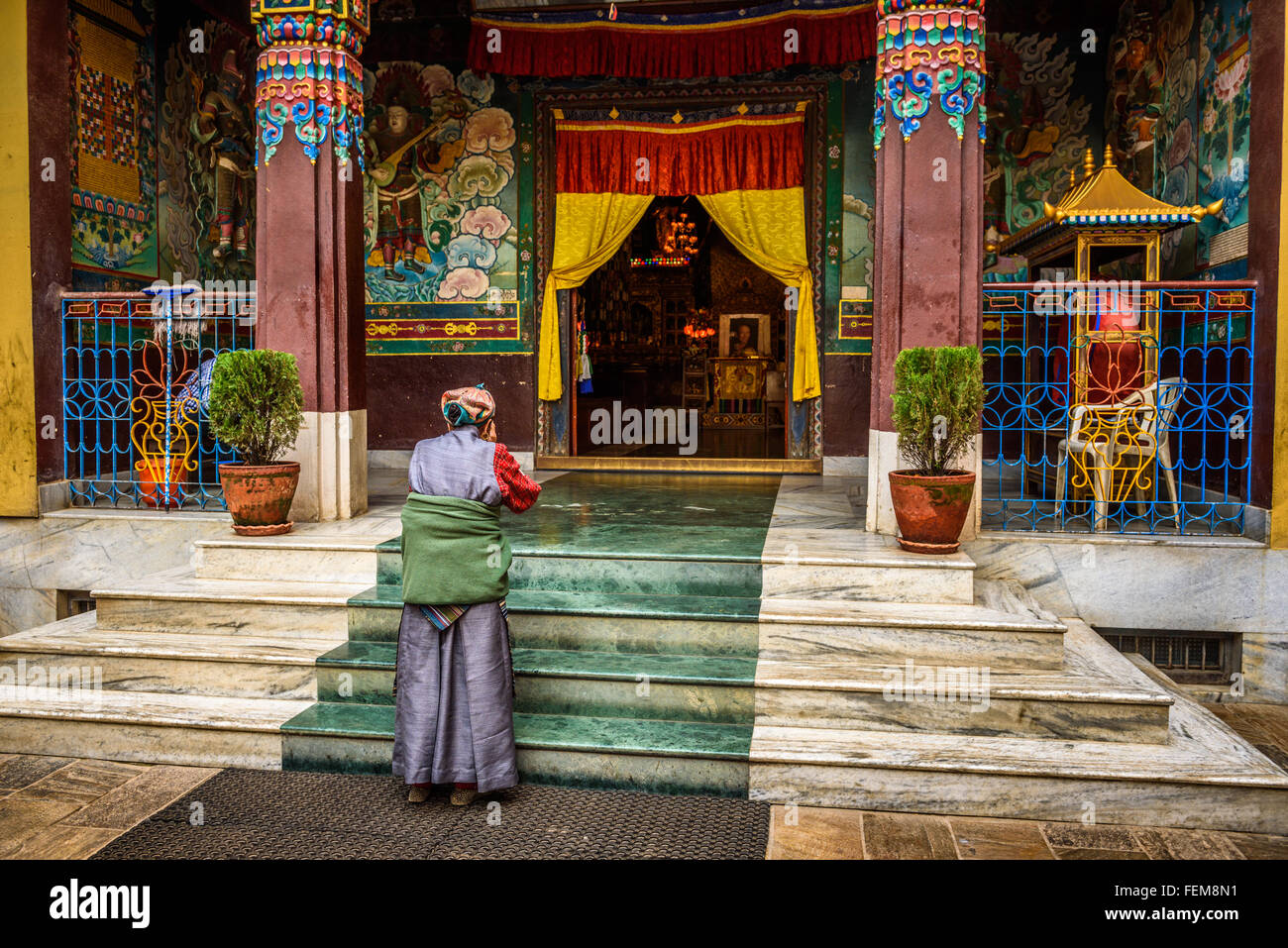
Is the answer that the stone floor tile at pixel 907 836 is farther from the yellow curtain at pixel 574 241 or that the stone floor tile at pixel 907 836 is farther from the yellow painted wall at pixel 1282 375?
the yellow curtain at pixel 574 241

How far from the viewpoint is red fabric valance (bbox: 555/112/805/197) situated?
29.5 feet

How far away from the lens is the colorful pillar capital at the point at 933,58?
5410 millimetres

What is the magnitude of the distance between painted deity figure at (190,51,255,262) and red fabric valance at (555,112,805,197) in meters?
2.91

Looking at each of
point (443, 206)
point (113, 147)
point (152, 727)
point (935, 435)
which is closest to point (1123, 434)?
point (935, 435)

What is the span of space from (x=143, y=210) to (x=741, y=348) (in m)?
10.5

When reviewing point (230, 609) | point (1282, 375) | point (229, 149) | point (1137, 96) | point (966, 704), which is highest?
point (1137, 96)

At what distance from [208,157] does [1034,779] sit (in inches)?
333

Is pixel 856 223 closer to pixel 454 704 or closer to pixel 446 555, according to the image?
pixel 446 555

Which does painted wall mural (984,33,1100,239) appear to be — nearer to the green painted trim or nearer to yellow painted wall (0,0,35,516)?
the green painted trim

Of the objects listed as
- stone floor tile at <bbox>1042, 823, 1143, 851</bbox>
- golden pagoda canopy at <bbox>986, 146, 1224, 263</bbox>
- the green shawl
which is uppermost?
golden pagoda canopy at <bbox>986, 146, 1224, 263</bbox>

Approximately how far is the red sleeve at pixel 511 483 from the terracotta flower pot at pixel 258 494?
218cm

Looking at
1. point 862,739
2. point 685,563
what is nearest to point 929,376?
point 685,563

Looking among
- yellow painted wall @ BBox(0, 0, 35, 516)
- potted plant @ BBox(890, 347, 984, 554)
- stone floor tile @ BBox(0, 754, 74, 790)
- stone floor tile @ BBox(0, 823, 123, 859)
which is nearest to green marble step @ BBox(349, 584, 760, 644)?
→ potted plant @ BBox(890, 347, 984, 554)

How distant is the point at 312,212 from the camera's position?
6.09 metres
